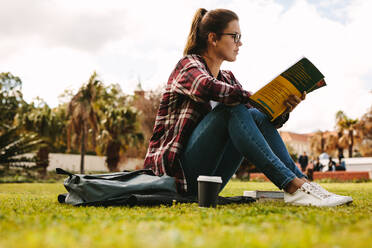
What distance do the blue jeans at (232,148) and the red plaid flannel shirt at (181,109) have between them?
0.08 metres

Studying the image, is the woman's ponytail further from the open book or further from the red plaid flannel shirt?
the open book

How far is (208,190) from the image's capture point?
2426 millimetres

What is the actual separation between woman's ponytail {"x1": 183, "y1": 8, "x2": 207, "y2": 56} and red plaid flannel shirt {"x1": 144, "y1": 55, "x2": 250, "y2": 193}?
15 centimetres

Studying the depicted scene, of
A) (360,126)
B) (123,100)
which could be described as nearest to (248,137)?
(123,100)

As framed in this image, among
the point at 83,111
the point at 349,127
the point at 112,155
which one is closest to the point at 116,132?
the point at 112,155

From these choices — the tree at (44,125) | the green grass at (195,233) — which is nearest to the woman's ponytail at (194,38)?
the green grass at (195,233)

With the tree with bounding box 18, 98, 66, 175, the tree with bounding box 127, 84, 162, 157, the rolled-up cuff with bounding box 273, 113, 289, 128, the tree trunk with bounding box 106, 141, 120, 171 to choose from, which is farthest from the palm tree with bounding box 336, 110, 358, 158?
the rolled-up cuff with bounding box 273, 113, 289, 128

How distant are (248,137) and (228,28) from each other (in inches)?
43.6

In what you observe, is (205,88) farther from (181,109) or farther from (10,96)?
(10,96)

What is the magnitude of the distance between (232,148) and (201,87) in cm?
68

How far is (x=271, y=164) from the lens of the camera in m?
2.47

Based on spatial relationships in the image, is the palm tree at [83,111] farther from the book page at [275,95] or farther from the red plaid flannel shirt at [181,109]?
the book page at [275,95]

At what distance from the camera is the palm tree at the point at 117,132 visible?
2370 cm

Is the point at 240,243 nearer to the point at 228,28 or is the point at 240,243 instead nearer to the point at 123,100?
the point at 228,28
